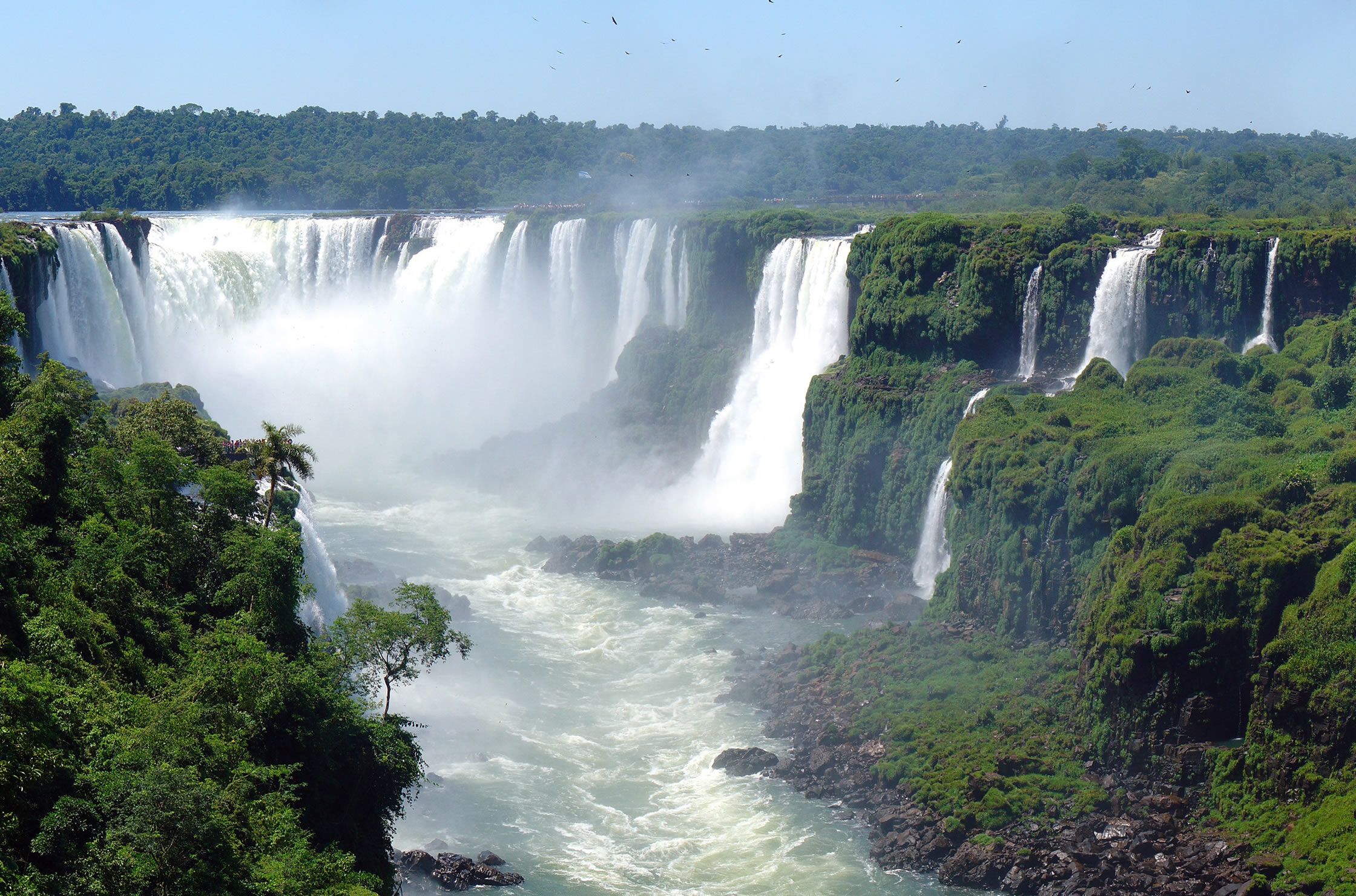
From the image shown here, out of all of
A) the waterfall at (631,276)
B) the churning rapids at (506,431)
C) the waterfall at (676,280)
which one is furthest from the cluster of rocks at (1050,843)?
the waterfall at (631,276)

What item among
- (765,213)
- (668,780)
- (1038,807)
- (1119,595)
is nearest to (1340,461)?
(1119,595)

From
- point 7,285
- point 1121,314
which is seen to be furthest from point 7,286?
point 1121,314

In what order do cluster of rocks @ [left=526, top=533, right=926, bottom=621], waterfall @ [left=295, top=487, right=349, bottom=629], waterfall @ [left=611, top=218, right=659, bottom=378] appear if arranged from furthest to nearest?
1. waterfall @ [left=611, top=218, right=659, bottom=378]
2. cluster of rocks @ [left=526, top=533, right=926, bottom=621]
3. waterfall @ [left=295, top=487, right=349, bottom=629]

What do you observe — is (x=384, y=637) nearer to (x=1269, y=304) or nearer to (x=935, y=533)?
(x=935, y=533)

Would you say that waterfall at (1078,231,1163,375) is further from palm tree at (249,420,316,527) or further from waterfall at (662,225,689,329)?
palm tree at (249,420,316,527)

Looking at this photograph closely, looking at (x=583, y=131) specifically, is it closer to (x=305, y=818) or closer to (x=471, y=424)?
(x=471, y=424)

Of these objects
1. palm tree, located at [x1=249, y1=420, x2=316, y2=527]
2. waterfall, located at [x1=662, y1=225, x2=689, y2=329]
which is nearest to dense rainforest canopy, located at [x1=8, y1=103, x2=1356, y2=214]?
waterfall, located at [x1=662, y1=225, x2=689, y2=329]

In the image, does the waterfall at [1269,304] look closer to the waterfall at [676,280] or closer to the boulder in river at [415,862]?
the waterfall at [676,280]
